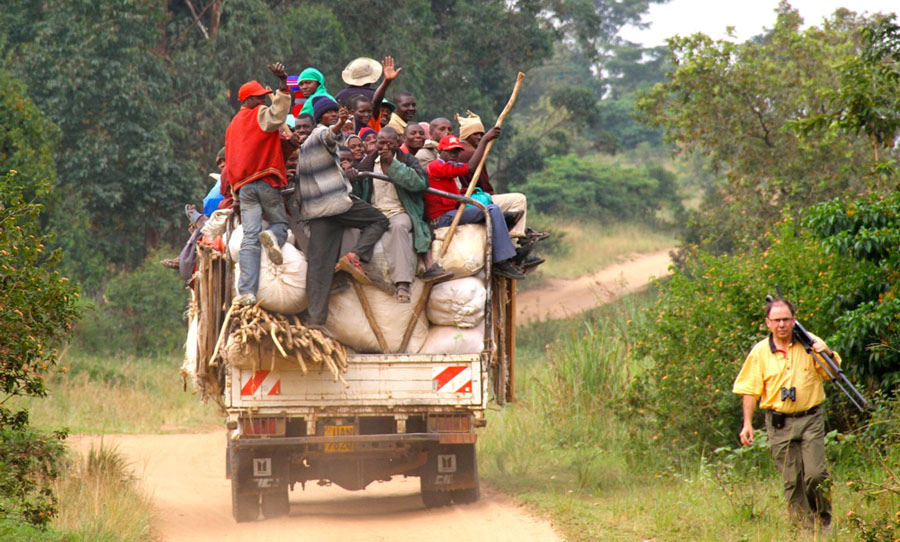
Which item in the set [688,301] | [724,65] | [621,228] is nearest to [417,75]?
[724,65]

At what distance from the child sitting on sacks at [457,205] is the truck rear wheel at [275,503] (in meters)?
2.24

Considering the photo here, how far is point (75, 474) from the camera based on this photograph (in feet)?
28.9

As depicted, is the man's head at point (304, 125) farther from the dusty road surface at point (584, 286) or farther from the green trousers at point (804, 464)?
the dusty road surface at point (584, 286)

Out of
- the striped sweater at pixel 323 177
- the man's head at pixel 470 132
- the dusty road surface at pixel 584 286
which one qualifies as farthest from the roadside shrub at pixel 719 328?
the dusty road surface at pixel 584 286

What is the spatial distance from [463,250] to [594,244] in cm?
2831

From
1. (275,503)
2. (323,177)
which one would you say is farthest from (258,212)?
(275,503)

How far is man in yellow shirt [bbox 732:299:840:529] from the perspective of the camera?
693 cm

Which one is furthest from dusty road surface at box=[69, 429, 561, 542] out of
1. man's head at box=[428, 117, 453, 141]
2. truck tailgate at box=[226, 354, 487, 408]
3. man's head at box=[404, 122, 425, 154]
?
man's head at box=[428, 117, 453, 141]

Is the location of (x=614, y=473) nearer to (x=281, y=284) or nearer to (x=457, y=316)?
(x=457, y=316)

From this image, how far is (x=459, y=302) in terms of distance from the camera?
820 centimetres

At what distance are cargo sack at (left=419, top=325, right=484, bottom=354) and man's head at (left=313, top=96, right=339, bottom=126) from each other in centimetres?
201

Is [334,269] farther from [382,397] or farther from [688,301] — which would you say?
[688,301]

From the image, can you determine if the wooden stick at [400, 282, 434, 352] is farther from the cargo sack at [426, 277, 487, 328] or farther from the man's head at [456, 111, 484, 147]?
the man's head at [456, 111, 484, 147]

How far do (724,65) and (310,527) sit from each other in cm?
1266
